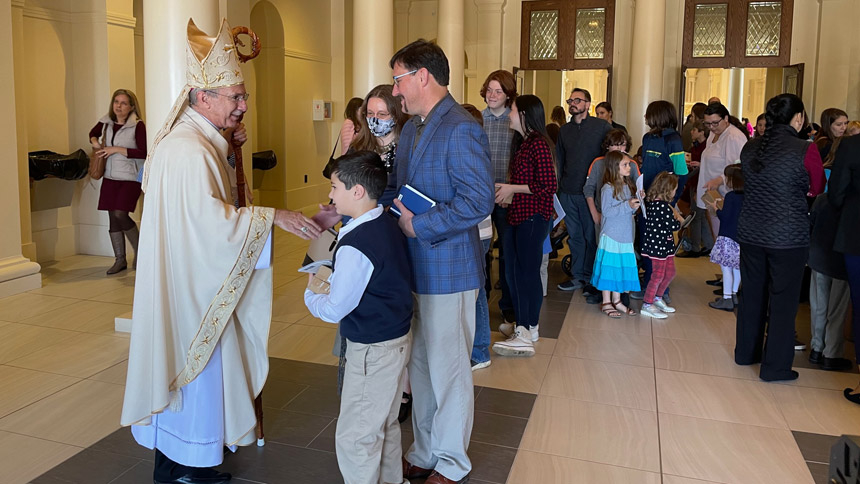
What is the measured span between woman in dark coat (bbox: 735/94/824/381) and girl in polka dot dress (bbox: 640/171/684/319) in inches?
57.4

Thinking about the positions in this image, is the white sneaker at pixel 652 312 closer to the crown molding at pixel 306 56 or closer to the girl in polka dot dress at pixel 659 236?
the girl in polka dot dress at pixel 659 236

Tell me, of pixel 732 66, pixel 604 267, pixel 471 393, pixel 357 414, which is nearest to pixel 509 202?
pixel 604 267

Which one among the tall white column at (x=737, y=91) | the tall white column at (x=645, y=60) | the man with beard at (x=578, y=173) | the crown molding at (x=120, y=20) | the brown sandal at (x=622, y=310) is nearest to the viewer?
the brown sandal at (x=622, y=310)

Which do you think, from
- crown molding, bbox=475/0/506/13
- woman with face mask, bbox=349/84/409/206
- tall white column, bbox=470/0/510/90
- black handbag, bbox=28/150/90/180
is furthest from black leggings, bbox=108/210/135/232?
crown molding, bbox=475/0/506/13

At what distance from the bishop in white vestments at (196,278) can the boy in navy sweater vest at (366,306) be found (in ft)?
1.13

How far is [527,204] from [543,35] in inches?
346

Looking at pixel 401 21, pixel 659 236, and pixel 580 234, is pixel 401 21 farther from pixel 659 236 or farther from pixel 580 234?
pixel 659 236

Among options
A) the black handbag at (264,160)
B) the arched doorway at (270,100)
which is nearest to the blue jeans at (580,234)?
the black handbag at (264,160)

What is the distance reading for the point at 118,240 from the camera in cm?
772

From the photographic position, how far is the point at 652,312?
20.7 ft

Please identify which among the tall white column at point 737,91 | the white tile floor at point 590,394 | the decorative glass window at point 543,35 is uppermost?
the decorative glass window at point 543,35

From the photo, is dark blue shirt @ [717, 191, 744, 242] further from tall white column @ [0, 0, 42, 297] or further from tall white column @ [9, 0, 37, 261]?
tall white column @ [9, 0, 37, 261]

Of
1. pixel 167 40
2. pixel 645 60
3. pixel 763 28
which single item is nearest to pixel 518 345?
pixel 167 40

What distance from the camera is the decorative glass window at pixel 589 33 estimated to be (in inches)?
503
